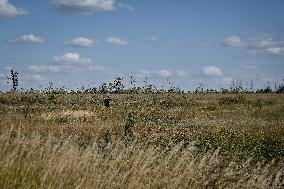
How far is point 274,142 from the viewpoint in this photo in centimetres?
1941

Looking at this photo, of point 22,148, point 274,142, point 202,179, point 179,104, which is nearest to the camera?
point 22,148

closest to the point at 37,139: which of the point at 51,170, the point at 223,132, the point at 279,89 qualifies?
the point at 51,170

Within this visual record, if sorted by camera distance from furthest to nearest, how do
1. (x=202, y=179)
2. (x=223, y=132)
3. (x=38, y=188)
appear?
1. (x=223, y=132)
2. (x=202, y=179)
3. (x=38, y=188)

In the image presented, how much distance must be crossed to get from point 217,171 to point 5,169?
12.5 feet

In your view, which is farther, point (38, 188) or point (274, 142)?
point (274, 142)

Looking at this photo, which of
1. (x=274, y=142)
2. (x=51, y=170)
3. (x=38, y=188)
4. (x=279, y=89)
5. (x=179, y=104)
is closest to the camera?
(x=38, y=188)

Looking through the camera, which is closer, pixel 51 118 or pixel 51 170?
pixel 51 170

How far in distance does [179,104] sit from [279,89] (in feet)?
123

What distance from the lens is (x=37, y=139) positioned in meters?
6.64

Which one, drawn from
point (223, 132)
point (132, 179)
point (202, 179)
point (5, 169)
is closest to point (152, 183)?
point (132, 179)

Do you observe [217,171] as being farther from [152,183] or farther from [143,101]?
[143,101]

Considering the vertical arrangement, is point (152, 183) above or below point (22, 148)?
below

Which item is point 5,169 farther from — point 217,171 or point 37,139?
point 217,171

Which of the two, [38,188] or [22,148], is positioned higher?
[22,148]
